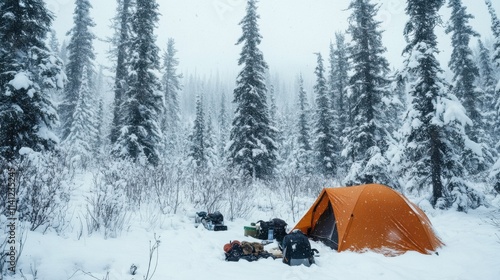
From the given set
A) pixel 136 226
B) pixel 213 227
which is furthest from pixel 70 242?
pixel 213 227

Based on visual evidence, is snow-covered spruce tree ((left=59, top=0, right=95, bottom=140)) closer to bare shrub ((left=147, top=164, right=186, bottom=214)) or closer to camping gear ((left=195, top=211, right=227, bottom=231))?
bare shrub ((left=147, top=164, right=186, bottom=214))

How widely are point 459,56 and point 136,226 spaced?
95.8ft

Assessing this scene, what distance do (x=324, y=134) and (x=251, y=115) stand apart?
33.1 ft

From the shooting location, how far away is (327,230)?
25.4 feet

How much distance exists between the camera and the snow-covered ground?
4402 millimetres

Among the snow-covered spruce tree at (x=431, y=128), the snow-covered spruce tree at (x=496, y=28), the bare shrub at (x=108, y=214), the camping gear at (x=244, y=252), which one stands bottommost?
the camping gear at (x=244, y=252)

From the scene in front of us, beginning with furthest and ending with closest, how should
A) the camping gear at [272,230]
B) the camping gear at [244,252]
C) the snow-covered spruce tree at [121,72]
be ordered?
the snow-covered spruce tree at [121,72]
the camping gear at [272,230]
the camping gear at [244,252]

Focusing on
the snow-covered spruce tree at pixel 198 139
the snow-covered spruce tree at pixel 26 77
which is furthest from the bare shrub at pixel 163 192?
the snow-covered spruce tree at pixel 198 139

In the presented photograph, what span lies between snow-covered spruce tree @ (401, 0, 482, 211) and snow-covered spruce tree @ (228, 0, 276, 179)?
9.77 m

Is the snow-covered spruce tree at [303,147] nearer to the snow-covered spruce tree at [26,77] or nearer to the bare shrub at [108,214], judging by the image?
the snow-covered spruce tree at [26,77]

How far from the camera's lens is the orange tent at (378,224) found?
21.8 feet

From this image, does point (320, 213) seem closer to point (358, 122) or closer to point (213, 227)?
point (213, 227)

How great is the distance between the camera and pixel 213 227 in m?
7.93

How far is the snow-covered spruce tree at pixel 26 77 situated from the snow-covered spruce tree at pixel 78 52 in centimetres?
1774
